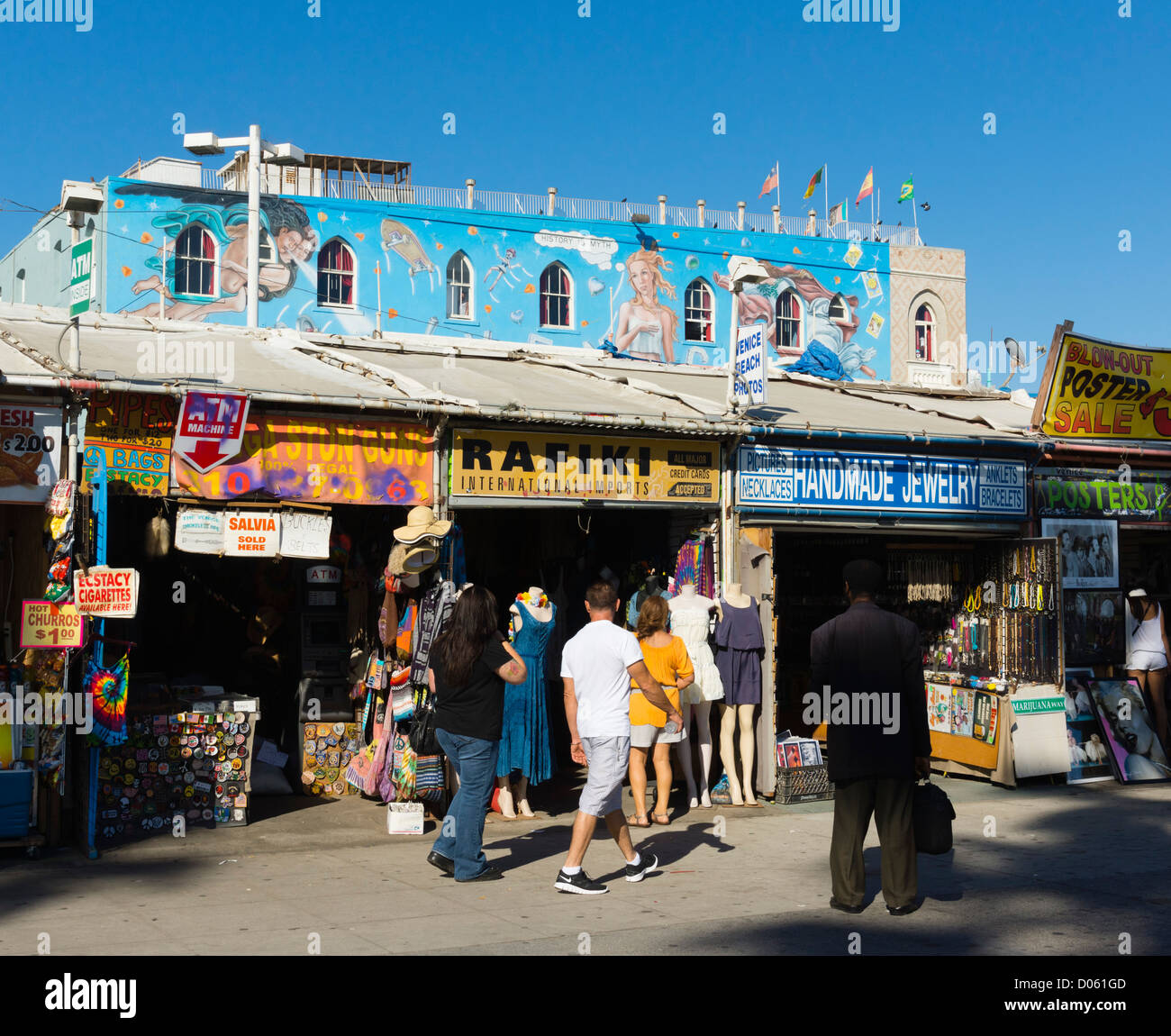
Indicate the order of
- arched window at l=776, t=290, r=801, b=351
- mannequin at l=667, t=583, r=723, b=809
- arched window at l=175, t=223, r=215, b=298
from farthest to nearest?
arched window at l=776, t=290, r=801, b=351 < arched window at l=175, t=223, r=215, b=298 < mannequin at l=667, t=583, r=723, b=809

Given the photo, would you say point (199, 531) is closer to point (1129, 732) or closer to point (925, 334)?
point (1129, 732)

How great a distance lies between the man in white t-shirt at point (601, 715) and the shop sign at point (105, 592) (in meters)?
3.06

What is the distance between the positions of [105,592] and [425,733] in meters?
2.37

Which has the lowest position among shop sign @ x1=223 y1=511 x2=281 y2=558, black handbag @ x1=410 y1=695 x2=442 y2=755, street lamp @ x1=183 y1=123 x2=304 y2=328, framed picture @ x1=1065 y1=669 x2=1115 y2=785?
framed picture @ x1=1065 y1=669 x2=1115 y2=785

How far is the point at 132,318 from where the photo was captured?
12.4m

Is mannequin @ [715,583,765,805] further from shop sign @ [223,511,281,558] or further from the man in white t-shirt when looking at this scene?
shop sign @ [223,511,281,558]

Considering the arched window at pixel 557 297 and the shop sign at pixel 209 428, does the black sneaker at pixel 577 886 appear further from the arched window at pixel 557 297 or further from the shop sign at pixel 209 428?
the arched window at pixel 557 297

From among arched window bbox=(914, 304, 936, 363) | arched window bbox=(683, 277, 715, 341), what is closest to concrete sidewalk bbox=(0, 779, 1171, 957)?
arched window bbox=(683, 277, 715, 341)

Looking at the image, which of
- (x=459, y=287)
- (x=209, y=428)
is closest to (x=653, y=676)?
(x=209, y=428)

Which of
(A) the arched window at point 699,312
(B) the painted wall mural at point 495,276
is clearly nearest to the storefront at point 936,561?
(B) the painted wall mural at point 495,276

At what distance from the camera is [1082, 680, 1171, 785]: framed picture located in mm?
12281

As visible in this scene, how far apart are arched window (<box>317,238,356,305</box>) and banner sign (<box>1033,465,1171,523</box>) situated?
21856mm

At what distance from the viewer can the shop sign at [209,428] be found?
8953 millimetres
